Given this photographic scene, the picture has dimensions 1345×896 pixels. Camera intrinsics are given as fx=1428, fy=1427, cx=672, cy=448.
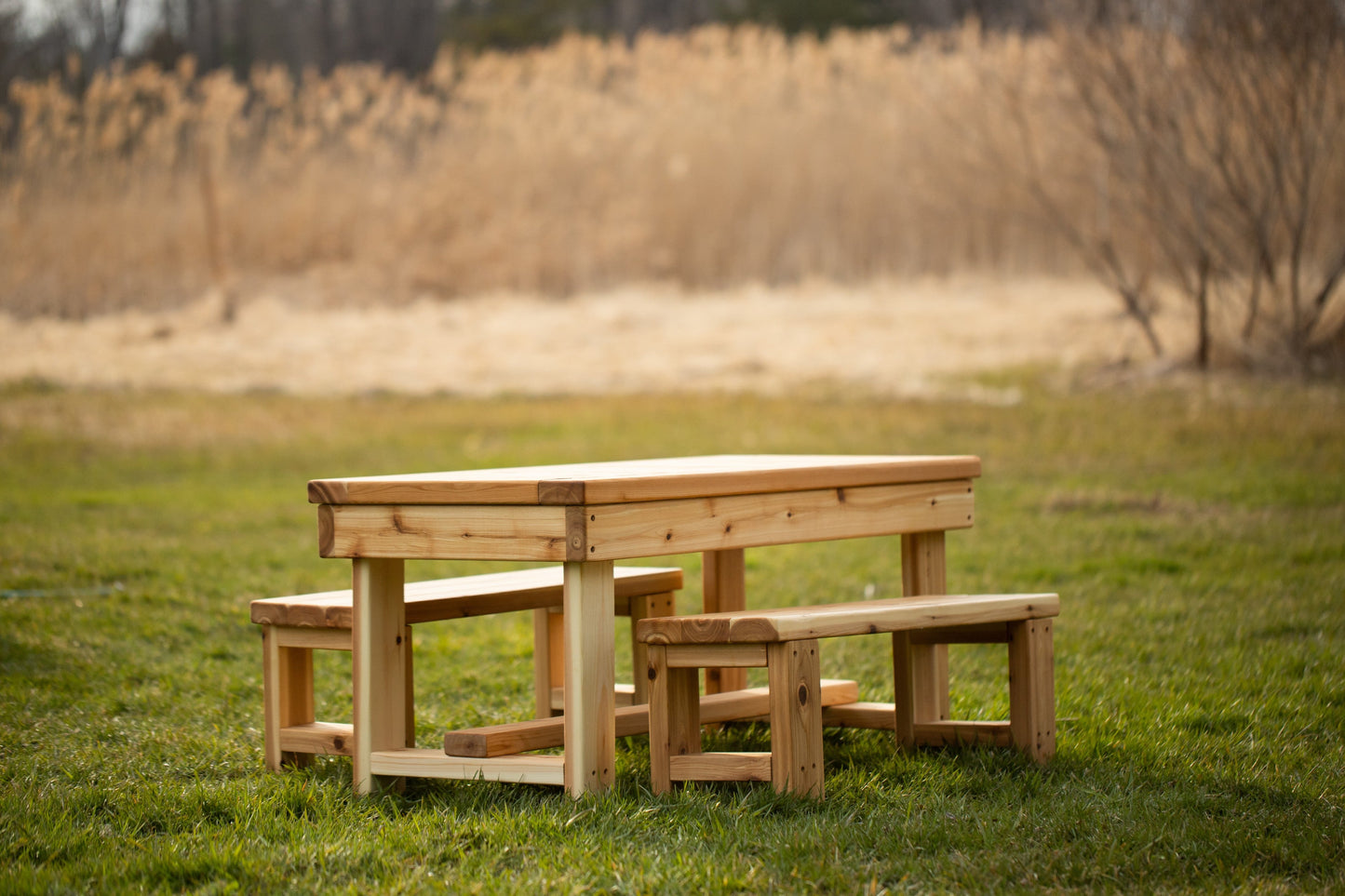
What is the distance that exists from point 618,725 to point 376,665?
2.25 feet

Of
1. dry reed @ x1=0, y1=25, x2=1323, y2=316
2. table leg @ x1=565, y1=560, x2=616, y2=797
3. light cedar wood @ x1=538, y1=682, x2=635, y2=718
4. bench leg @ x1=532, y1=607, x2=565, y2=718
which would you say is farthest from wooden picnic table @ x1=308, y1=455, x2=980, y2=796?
dry reed @ x1=0, y1=25, x2=1323, y2=316

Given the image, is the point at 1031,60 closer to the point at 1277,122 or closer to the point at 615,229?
the point at 1277,122

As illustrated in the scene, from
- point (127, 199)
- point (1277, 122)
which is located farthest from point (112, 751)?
point (127, 199)

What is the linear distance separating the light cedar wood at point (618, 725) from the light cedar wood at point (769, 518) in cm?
38

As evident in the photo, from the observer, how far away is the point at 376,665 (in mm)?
3645

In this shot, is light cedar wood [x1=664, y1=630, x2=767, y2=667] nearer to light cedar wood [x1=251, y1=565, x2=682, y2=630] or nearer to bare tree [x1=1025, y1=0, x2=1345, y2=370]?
light cedar wood [x1=251, y1=565, x2=682, y2=630]

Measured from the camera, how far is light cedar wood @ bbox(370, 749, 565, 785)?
3.47 m

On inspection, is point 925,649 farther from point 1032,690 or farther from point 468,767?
point 468,767

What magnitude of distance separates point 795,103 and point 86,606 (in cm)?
1429

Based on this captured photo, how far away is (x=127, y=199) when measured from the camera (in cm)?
1716

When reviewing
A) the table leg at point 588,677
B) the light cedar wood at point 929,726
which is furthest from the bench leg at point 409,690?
the light cedar wood at point 929,726

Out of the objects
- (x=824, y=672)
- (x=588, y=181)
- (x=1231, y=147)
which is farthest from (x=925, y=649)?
(x=588, y=181)

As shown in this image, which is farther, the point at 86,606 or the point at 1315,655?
the point at 86,606

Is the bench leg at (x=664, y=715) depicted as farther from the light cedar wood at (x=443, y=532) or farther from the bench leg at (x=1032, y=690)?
the bench leg at (x=1032, y=690)
